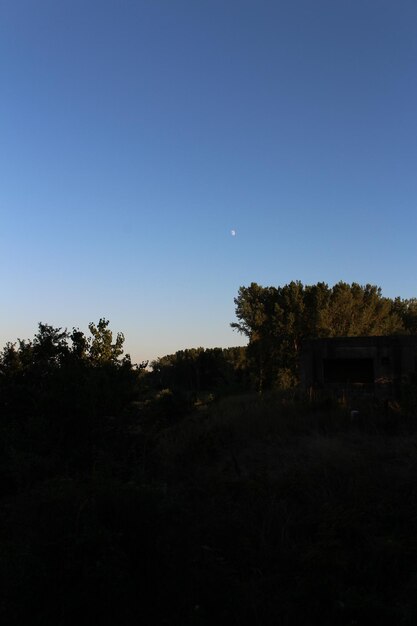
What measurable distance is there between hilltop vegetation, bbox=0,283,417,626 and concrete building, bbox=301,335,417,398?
4616 mm

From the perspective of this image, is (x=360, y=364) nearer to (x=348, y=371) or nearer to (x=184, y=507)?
(x=348, y=371)

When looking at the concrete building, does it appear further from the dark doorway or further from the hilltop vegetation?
the hilltop vegetation

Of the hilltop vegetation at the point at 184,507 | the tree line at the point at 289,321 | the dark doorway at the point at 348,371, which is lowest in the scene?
the hilltop vegetation at the point at 184,507

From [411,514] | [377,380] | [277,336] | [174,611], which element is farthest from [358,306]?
[174,611]

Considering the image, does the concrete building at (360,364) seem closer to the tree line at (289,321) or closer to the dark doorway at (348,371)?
the dark doorway at (348,371)

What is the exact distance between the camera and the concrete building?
20.0m

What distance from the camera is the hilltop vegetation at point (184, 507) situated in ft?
15.0

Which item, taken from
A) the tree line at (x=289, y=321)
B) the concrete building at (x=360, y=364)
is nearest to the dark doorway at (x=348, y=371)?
the concrete building at (x=360, y=364)

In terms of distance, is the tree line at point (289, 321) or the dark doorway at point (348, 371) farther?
the tree line at point (289, 321)

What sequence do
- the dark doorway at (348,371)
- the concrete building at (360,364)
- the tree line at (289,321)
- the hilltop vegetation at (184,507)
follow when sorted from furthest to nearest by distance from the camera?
the tree line at (289,321), the dark doorway at (348,371), the concrete building at (360,364), the hilltop vegetation at (184,507)

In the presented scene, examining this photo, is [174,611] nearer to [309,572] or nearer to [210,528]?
[309,572]

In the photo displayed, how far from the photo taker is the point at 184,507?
7.44 meters

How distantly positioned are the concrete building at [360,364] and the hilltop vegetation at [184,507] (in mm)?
4616

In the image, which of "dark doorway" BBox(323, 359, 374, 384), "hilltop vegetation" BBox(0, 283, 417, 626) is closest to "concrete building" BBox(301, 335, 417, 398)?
"dark doorway" BBox(323, 359, 374, 384)
